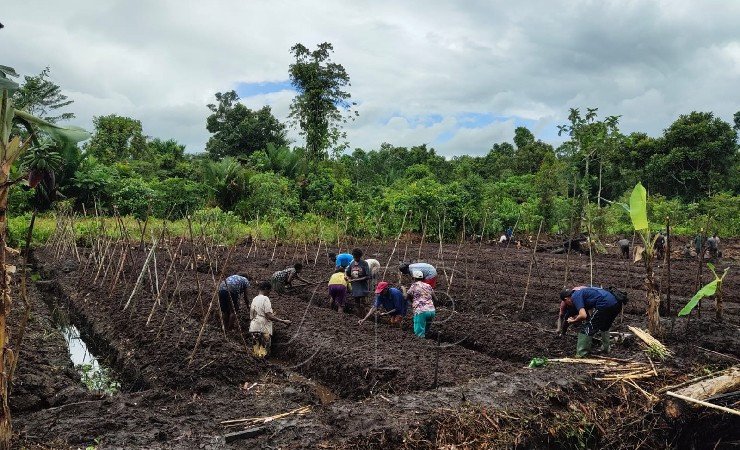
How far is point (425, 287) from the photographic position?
7.94 metres

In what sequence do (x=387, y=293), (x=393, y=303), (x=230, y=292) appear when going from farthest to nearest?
(x=393, y=303) < (x=387, y=293) < (x=230, y=292)

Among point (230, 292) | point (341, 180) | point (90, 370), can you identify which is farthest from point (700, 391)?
point (341, 180)

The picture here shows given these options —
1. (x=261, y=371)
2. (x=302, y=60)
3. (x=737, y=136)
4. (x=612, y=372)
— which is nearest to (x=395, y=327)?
(x=261, y=371)

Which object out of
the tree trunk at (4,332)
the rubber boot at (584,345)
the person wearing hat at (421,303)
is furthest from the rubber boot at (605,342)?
the tree trunk at (4,332)

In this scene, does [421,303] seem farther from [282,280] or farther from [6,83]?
[6,83]

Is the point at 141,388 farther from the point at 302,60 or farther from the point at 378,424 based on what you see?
the point at 302,60

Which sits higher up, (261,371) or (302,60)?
(302,60)

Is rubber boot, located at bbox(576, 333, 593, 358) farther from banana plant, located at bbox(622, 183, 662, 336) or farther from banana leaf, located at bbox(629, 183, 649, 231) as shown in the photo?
banana leaf, located at bbox(629, 183, 649, 231)

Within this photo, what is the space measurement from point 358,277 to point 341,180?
62.5ft

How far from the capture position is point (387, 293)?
8.65 metres

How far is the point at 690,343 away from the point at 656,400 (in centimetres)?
226

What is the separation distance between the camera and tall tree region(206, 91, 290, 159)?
33312 mm

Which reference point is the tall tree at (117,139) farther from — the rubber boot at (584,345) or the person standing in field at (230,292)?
the rubber boot at (584,345)

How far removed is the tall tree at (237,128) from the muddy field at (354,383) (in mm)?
23405
